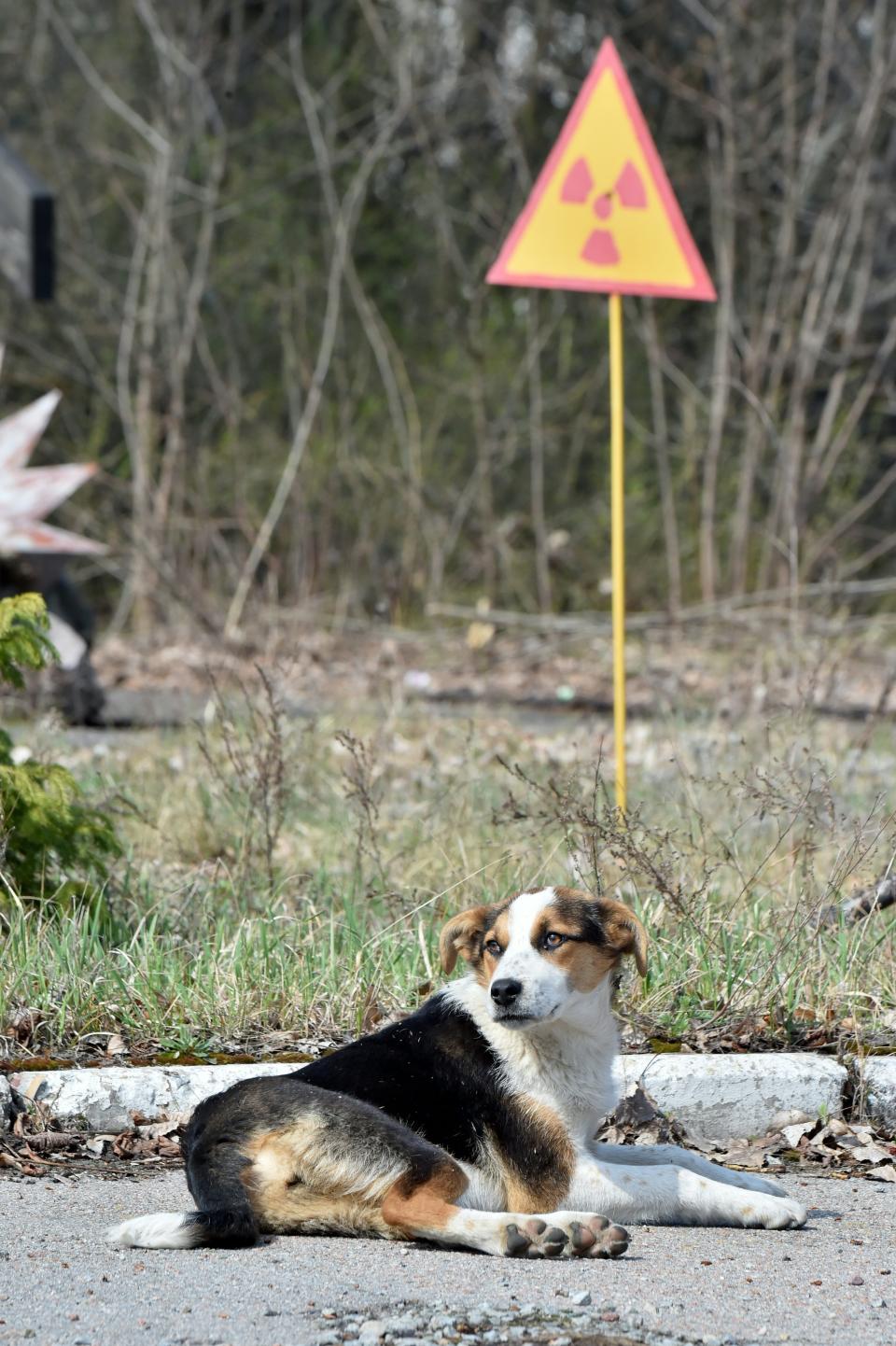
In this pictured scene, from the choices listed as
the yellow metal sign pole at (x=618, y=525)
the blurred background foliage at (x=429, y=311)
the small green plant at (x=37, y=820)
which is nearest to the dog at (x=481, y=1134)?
the small green plant at (x=37, y=820)

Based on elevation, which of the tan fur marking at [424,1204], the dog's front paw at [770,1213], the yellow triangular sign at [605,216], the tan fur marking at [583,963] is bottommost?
the dog's front paw at [770,1213]

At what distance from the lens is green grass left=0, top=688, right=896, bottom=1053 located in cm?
478

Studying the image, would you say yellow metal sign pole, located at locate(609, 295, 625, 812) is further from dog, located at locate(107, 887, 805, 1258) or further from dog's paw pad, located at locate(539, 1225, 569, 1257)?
dog's paw pad, located at locate(539, 1225, 569, 1257)

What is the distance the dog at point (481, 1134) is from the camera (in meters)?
3.54

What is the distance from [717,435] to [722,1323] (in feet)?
39.2

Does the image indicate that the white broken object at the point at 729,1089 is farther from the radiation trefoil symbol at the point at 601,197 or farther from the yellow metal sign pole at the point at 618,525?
the radiation trefoil symbol at the point at 601,197

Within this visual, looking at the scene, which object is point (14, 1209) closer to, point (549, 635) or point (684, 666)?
point (684, 666)

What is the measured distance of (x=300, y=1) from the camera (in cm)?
1698

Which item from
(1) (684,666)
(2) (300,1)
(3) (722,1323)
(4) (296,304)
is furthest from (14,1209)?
(2) (300,1)

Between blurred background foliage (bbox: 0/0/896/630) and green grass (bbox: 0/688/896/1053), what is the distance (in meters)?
6.12

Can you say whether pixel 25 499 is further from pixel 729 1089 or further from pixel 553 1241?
pixel 553 1241

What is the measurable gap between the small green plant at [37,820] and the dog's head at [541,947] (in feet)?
5.17

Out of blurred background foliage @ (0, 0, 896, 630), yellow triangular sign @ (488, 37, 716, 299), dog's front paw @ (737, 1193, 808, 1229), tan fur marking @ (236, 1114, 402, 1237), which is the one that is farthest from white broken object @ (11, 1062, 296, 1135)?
blurred background foliage @ (0, 0, 896, 630)

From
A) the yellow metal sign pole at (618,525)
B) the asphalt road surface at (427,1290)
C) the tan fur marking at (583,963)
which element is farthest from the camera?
the yellow metal sign pole at (618,525)
